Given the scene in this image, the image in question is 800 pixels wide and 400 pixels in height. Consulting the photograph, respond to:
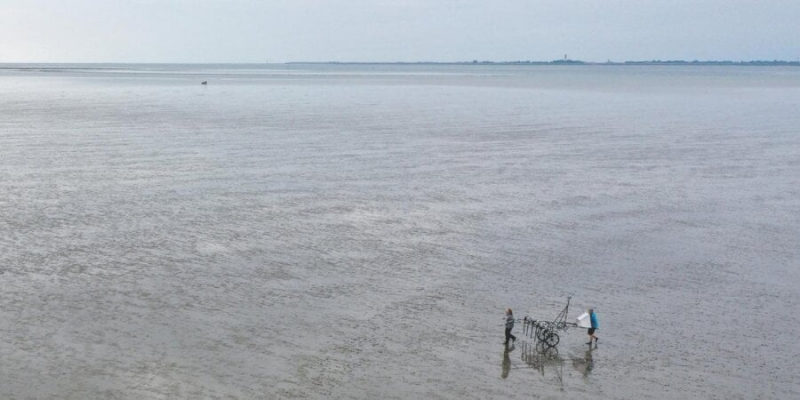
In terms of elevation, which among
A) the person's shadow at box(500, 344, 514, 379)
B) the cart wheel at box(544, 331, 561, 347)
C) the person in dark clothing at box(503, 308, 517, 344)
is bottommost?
the person's shadow at box(500, 344, 514, 379)

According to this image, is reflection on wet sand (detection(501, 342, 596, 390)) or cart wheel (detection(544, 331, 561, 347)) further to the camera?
cart wheel (detection(544, 331, 561, 347))

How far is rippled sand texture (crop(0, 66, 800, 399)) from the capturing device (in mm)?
25188

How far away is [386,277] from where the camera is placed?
1361 inches

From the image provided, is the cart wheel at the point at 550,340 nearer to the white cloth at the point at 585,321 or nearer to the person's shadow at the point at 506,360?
the white cloth at the point at 585,321

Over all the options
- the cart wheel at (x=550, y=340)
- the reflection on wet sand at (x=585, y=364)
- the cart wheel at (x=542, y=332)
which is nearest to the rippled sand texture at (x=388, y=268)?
the reflection on wet sand at (x=585, y=364)

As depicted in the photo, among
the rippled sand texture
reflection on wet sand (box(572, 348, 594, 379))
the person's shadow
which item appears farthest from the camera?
reflection on wet sand (box(572, 348, 594, 379))

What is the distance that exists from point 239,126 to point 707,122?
199 feet

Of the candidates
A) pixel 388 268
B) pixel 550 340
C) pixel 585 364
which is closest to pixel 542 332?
pixel 550 340

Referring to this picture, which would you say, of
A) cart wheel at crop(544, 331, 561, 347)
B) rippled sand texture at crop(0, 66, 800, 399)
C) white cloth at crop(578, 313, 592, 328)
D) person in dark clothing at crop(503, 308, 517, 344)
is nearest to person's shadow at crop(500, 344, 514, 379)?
rippled sand texture at crop(0, 66, 800, 399)

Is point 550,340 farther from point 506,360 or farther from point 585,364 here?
point 506,360

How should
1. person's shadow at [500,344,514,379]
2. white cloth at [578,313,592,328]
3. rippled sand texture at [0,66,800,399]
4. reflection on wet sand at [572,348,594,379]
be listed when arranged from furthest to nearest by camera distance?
white cloth at [578,313,592,328]
reflection on wet sand at [572,348,594,379]
person's shadow at [500,344,514,379]
rippled sand texture at [0,66,800,399]

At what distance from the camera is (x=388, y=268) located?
117 feet

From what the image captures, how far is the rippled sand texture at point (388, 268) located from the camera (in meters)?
25.2

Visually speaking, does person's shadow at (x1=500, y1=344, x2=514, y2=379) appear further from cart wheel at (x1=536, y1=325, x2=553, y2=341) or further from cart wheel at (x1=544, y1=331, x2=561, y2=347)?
cart wheel at (x1=544, y1=331, x2=561, y2=347)
